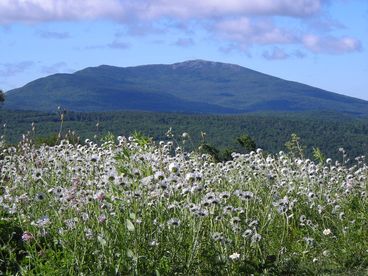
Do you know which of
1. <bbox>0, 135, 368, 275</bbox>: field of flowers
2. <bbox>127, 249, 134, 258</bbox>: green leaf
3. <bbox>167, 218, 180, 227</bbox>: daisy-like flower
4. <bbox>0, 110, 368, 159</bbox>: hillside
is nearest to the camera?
<bbox>127, 249, 134, 258</bbox>: green leaf

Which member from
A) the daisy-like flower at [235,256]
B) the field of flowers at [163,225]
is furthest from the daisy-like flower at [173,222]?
the daisy-like flower at [235,256]

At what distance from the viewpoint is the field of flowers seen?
5.92 m

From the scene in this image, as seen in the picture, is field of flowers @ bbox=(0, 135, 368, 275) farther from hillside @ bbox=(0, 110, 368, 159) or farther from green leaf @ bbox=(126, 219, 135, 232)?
hillside @ bbox=(0, 110, 368, 159)

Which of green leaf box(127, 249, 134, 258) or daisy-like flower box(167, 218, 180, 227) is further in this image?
daisy-like flower box(167, 218, 180, 227)

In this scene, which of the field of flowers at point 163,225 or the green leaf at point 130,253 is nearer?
the green leaf at point 130,253

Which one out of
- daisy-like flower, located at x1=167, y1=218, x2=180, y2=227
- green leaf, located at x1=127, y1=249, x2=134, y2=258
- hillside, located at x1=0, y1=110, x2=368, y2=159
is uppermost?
daisy-like flower, located at x1=167, y1=218, x2=180, y2=227

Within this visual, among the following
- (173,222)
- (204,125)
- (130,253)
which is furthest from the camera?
(204,125)

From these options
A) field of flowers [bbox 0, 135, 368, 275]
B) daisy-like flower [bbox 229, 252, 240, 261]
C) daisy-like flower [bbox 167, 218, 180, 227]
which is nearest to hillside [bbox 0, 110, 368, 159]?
field of flowers [bbox 0, 135, 368, 275]

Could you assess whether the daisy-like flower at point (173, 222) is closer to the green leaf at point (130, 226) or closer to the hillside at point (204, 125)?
the green leaf at point (130, 226)

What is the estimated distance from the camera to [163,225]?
20.5ft

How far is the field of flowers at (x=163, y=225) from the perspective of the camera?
592cm

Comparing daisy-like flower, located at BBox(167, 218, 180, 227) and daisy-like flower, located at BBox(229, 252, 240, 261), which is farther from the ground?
daisy-like flower, located at BBox(167, 218, 180, 227)

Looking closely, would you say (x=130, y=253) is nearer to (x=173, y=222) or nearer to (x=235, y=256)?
(x=173, y=222)

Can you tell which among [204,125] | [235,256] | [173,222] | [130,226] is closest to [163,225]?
[173,222]
